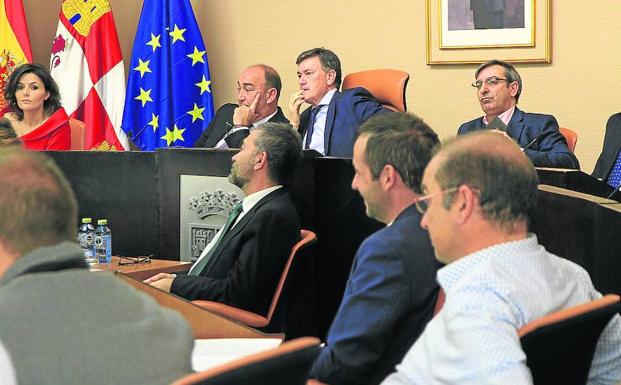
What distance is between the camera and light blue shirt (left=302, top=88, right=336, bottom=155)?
551 centimetres

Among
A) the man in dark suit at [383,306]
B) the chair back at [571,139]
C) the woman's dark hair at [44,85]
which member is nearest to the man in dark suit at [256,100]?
the woman's dark hair at [44,85]

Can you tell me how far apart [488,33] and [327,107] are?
1.30 metres

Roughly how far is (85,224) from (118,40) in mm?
2935

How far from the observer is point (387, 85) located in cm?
550

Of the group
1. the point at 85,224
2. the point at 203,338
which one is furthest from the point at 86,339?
the point at 85,224

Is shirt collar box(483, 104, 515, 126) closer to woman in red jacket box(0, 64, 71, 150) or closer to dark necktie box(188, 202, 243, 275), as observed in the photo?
dark necktie box(188, 202, 243, 275)

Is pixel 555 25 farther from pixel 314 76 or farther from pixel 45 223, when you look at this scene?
pixel 45 223

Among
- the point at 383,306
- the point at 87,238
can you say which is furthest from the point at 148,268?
the point at 383,306

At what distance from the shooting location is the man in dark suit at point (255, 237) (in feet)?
12.1

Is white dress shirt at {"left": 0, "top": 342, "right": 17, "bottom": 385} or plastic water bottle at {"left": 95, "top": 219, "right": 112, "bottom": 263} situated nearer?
white dress shirt at {"left": 0, "top": 342, "right": 17, "bottom": 385}

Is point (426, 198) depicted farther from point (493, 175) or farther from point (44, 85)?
point (44, 85)

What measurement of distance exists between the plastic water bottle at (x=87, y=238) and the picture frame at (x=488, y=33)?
Result: 2.73 meters

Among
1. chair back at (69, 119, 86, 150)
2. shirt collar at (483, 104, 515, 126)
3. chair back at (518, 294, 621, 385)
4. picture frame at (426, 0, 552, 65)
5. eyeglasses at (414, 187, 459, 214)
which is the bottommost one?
chair back at (518, 294, 621, 385)

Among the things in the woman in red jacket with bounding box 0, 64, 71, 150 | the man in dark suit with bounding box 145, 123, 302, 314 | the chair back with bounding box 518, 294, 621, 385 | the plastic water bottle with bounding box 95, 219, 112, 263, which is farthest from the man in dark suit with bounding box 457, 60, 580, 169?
the chair back with bounding box 518, 294, 621, 385
